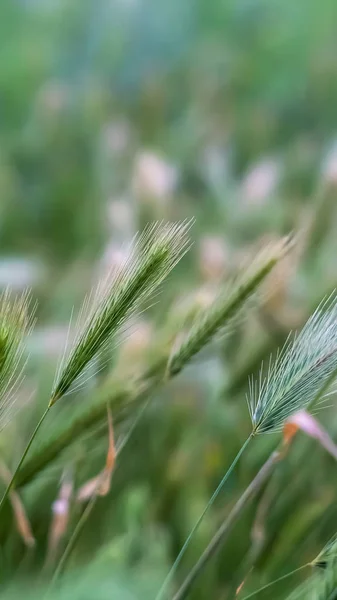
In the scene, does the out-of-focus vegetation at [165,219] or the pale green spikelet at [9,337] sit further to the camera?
the out-of-focus vegetation at [165,219]

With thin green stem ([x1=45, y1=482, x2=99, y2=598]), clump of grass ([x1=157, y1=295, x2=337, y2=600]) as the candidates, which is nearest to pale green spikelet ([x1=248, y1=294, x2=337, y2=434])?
clump of grass ([x1=157, y1=295, x2=337, y2=600])

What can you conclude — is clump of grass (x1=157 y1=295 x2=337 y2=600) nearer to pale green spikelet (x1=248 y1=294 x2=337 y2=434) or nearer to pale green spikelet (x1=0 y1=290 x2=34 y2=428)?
pale green spikelet (x1=248 y1=294 x2=337 y2=434)

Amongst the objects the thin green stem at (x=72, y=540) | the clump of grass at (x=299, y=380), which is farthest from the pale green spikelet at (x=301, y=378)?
the thin green stem at (x=72, y=540)

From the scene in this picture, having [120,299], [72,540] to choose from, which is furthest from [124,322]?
[72,540]

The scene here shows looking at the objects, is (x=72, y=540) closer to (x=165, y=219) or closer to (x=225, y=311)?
(x=225, y=311)

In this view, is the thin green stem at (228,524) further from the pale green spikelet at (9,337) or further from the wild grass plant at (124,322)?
the pale green spikelet at (9,337)
